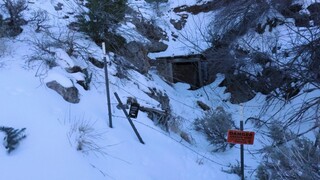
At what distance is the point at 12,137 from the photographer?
4688 millimetres

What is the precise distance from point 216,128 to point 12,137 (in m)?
6.06

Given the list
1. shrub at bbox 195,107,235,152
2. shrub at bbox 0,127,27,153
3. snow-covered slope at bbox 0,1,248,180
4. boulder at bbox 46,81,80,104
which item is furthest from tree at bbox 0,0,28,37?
shrub at bbox 195,107,235,152

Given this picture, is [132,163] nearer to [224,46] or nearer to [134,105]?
[134,105]

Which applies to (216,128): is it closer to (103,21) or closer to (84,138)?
(103,21)

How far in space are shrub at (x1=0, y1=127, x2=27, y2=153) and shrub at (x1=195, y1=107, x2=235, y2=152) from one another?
5619mm

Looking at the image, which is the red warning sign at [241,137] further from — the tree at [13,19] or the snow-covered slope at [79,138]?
the tree at [13,19]

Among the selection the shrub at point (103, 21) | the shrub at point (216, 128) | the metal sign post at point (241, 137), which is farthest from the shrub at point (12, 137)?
the shrub at point (216, 128)

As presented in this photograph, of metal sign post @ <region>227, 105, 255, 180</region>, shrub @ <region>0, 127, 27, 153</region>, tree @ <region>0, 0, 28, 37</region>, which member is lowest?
metal sign post @ <region>227, 105, 255, 180</region>

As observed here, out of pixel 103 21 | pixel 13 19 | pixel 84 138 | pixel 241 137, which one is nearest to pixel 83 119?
pixel 84 138

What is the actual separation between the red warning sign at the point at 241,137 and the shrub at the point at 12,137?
345cm

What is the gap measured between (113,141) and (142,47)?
6083mm

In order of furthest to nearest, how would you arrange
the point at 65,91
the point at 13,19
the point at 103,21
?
the point at 103,21 → the point at 13,19 → the point at 65,91

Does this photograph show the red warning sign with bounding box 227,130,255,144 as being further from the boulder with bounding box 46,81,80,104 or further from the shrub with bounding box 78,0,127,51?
the shrub with bounding box 78,0,127,51

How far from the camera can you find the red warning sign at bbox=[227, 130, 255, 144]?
659 centimetres
